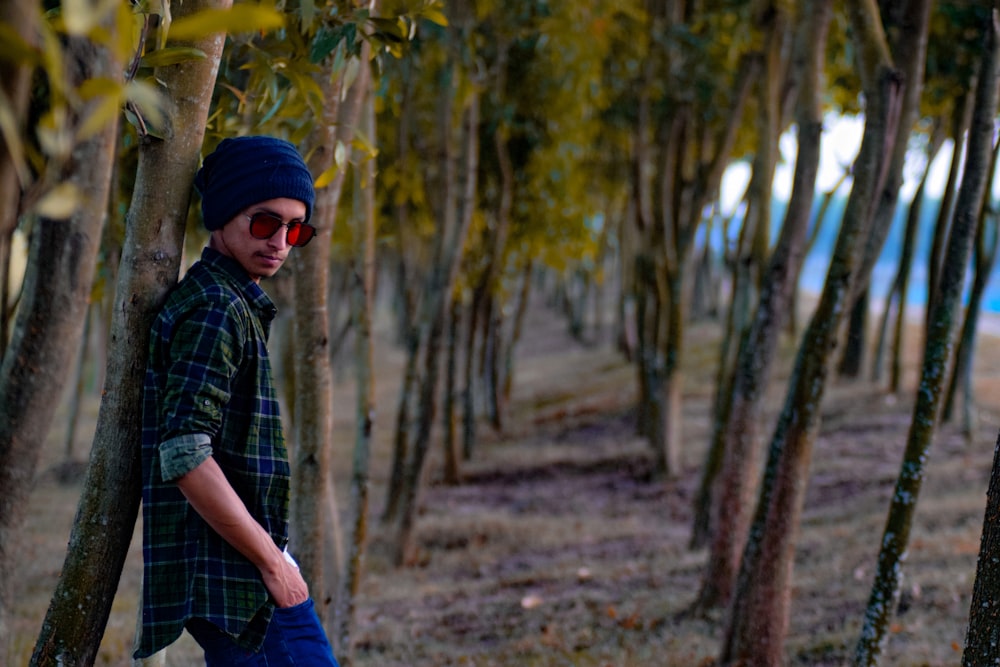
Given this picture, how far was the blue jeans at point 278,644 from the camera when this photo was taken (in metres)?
2.35

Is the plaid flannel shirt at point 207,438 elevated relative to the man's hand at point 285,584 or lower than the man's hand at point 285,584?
elevated

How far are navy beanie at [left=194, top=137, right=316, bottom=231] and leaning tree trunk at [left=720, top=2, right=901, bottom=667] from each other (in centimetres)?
341

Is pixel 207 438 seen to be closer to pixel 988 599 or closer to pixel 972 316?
pixel 988 599

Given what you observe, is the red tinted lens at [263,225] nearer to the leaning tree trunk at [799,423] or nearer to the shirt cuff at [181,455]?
the shirt cuff at [181,455]

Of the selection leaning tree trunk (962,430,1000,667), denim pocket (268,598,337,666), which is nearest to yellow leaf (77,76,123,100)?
denim pocket (268,598,337,666)

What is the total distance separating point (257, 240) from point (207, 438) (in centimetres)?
57

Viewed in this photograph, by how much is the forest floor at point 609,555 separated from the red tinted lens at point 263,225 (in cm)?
233

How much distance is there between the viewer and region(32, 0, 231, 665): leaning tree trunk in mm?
2357

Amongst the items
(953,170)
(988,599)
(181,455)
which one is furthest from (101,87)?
(953,170)

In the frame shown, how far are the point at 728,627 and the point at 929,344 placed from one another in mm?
2024

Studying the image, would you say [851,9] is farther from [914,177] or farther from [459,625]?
[914,177]

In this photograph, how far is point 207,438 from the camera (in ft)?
7.06

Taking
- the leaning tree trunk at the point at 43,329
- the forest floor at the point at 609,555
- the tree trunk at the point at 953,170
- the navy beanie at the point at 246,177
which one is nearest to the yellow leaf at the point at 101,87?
the navy beanie at the point at 246,177

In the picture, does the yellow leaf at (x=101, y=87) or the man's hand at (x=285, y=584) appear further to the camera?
the man's hand at (x=285, y=584)
